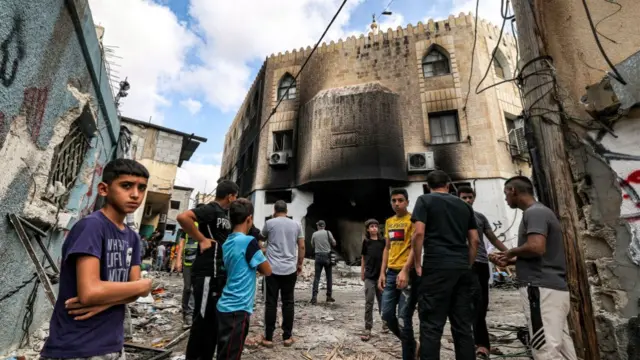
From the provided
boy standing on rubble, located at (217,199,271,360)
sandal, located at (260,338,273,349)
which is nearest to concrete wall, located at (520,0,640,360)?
boy standing on rubble, located at (217,199,271,360)

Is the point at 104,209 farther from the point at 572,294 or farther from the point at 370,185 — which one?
the point at 370,185

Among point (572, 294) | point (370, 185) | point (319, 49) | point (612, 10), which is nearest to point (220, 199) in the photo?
point (572, 294)

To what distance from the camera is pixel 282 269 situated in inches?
143

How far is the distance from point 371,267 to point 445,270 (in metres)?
2.24

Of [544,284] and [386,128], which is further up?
[386,128]

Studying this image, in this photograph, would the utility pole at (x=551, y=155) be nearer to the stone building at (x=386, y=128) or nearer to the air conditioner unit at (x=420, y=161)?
the stone building at (x=386, y=128)

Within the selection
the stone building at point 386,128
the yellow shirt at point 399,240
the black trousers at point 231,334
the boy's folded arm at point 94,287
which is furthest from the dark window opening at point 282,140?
the boy's folded arm at point 94,287

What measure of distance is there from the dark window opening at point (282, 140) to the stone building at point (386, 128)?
0.05m

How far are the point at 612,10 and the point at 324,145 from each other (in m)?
9.77

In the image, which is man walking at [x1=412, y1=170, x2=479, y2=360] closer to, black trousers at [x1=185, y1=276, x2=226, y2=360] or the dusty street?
the dusty street

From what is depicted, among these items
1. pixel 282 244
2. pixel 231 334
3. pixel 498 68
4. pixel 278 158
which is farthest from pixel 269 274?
pixel 498 68

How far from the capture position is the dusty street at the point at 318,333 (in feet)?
10.8

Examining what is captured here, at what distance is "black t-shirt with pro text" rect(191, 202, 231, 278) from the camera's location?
2832mm

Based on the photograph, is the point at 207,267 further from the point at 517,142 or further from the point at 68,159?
the point at 517,142
